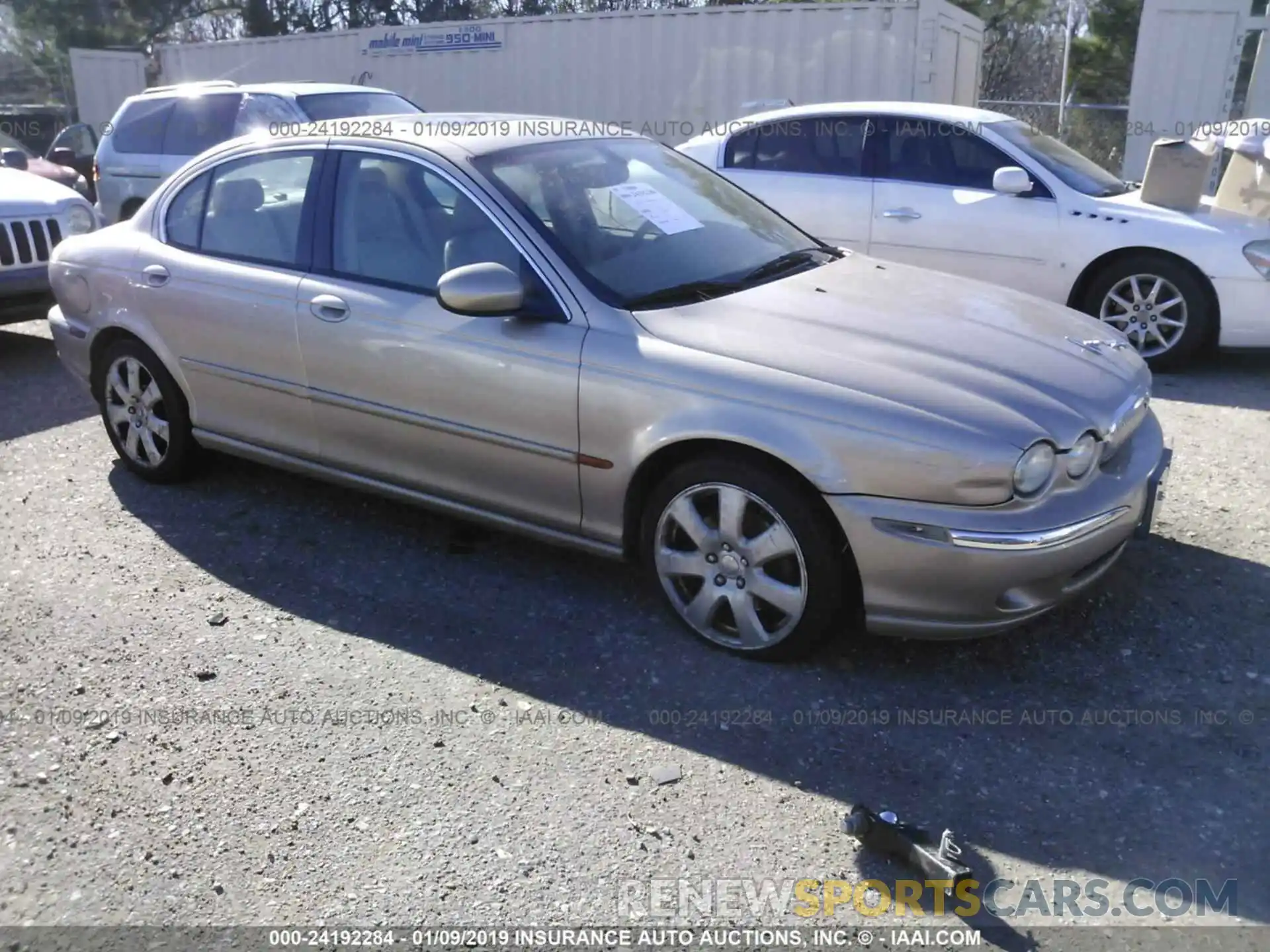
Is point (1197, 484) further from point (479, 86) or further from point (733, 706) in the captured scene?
point (479, 86)

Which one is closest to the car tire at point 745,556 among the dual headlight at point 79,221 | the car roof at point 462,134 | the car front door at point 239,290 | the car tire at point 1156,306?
the car roof at point 462,134

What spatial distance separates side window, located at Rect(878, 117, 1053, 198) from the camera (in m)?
7.11

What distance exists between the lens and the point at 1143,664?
Result: 11.7ft

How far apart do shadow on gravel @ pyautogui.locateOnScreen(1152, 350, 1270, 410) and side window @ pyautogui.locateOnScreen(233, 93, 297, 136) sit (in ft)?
22.4

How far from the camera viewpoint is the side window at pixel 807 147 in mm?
7516

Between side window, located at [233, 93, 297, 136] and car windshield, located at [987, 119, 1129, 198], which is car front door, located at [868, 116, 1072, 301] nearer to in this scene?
car windshield, located at [987, 119, 1129, 198]

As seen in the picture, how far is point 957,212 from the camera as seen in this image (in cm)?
714

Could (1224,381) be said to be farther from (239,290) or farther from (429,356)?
(239,290)

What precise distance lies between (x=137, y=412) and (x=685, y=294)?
2.77m

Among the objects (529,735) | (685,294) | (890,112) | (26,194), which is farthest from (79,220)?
(529,735)

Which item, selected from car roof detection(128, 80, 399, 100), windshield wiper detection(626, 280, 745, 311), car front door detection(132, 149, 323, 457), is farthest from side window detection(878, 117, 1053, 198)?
car roof detection(128, 80, 399, 100)

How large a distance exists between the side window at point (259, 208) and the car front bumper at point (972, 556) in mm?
2504

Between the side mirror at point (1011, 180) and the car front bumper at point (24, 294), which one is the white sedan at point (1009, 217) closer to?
the side mirror at point (1011, 180)

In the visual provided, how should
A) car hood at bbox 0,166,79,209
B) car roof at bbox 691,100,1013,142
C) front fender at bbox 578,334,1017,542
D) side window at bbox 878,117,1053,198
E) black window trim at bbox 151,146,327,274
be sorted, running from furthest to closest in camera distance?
car hood at bbox 0,166,79,209 < car roof at bbox 691,100,1013,142 < side window at bbox 878,117,1053,198 < black window trim at bbox 151,146,327,274 < front fender at bbox 578,334,1017,542
